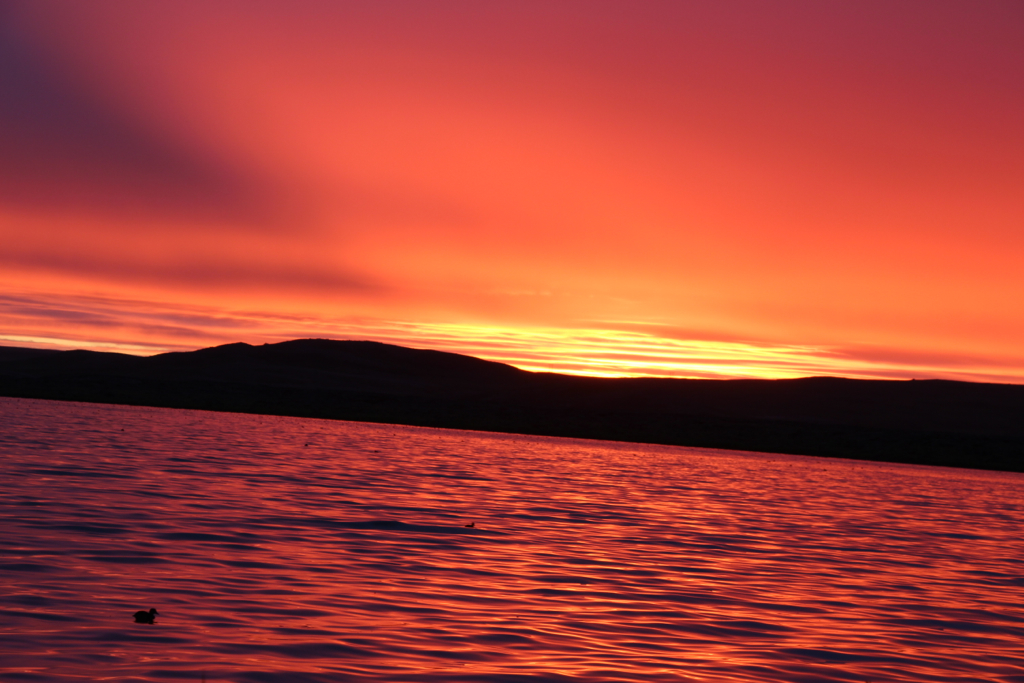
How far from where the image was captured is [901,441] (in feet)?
238

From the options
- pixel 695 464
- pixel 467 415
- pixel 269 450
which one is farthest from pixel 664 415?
pixel 269 450

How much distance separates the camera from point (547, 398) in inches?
4449

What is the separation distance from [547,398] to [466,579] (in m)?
99.6

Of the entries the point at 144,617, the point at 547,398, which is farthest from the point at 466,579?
the point at 547,398

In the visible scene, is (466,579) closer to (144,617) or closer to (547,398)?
(144,617)

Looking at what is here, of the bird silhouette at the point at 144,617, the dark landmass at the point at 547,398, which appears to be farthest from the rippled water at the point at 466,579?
the dark landmass at the point at 547,398

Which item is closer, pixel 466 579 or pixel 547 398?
pixel 466 579

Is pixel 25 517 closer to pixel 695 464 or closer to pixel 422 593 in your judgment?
pixel 422 593

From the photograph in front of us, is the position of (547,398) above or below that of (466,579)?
above

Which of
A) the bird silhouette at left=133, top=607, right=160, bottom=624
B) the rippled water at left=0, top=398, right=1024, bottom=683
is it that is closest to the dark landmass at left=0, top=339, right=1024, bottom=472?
the rippled water at left=0, top=398, right=1024, bottom=683

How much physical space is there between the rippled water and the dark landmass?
144ft

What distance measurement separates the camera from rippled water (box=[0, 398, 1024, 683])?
31.5ft

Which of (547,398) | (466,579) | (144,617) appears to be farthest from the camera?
(547,398)

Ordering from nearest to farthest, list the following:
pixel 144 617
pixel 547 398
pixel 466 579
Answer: pixel 144 617 → pixel 466 579 → pixel 547 398
